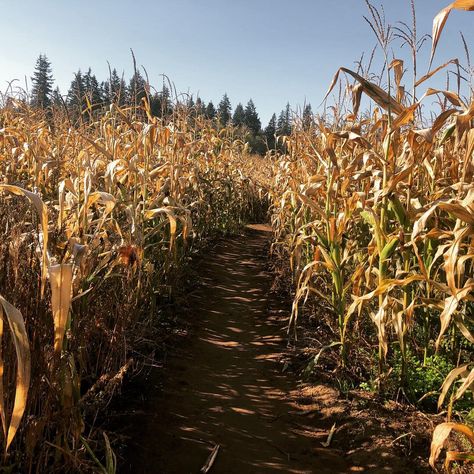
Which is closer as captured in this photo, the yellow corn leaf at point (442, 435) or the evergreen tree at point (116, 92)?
the yellow corn leaf at point (442, 435)

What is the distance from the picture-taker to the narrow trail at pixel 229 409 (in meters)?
2.05

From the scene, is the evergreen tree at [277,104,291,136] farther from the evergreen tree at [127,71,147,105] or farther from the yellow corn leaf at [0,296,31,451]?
the yellow corn leaf at [0,296,31,451]

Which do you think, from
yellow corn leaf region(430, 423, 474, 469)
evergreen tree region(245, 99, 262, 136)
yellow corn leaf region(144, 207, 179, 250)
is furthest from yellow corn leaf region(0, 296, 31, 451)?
evergreen tree region(245, 99, 262, 136)

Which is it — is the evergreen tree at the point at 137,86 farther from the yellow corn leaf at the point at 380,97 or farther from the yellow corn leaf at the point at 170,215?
the yellow corn leaf at the point at 380,97

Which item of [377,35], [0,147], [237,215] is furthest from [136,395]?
[237,215]

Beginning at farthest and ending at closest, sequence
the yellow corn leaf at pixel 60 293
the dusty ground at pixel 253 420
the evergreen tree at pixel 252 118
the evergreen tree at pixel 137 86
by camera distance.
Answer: the evergreen tree at pixel 252 118, the evergreen tree at pixel 137 86, the dusty ground at pixel 253 420, the yellow corn leaf at pixel 60 293

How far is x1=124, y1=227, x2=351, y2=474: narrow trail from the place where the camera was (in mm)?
2049

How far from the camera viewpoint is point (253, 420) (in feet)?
7.92

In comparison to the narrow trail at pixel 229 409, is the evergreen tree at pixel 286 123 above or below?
above

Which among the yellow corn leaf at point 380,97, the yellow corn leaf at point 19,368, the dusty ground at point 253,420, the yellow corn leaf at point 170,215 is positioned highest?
the yellow corn leaf at point 380,97

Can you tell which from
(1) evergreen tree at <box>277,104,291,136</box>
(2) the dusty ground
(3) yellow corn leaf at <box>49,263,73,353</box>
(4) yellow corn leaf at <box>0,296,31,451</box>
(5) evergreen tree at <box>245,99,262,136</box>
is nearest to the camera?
(4) yellow corn leaf at <box>0,296,31,451</box>

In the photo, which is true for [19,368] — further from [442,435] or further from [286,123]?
[286,123]

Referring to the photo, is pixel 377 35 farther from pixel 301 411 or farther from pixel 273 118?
pixel 273 118

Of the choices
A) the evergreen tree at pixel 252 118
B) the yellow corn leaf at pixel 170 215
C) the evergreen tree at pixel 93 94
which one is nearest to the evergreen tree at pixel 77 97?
the evergreen tree at pixel 93 94
